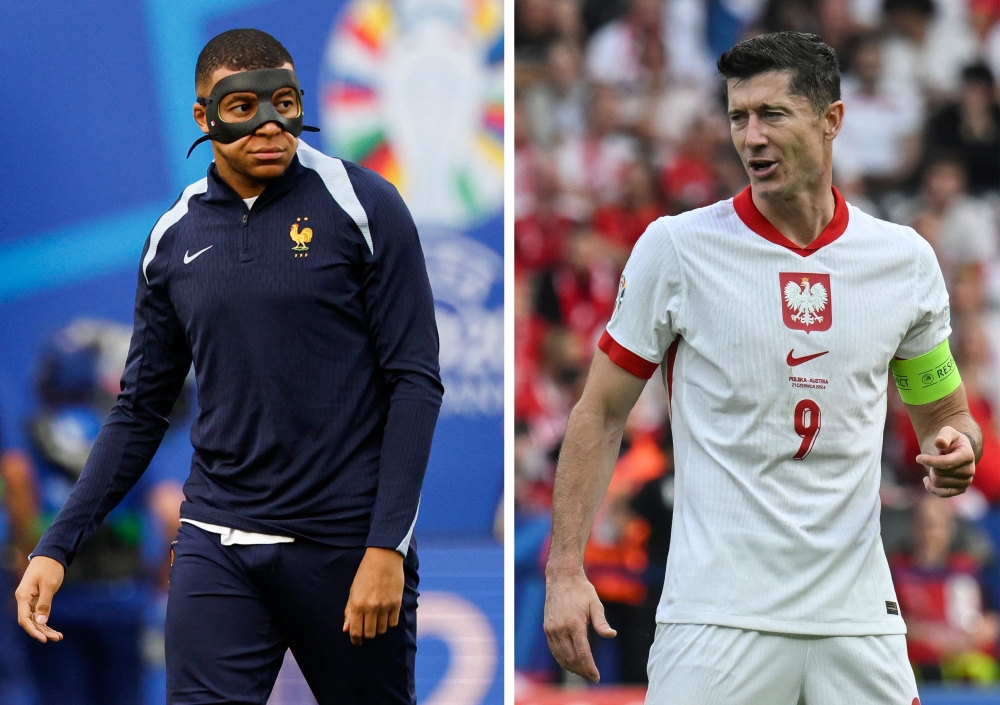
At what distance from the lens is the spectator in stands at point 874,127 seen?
770 cm

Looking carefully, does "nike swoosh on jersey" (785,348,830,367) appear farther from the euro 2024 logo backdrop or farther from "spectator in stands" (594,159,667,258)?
"spectator in stands" (594,159,667,258)

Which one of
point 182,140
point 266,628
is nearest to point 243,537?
point 266,628

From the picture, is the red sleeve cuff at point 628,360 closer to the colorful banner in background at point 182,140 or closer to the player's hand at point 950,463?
the player's hand at point 950,463

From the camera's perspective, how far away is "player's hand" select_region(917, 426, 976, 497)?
257 centimetres

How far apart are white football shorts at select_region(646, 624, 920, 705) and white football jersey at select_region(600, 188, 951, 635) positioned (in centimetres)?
3

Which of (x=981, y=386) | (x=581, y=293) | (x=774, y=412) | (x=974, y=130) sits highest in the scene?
(x=974, y=130)

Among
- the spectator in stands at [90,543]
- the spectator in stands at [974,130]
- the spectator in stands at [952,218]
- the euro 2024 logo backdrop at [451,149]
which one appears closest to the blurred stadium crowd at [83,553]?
the spectator in stands at [90,543]

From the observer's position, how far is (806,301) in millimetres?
2684

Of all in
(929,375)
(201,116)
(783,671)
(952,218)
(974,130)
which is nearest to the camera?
(783,671)

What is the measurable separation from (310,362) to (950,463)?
4.38 ft

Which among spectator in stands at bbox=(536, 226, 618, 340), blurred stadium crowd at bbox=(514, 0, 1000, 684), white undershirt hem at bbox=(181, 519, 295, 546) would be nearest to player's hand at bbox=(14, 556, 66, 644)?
white undershirt hem at bbox=(181, 519, 295, 546)

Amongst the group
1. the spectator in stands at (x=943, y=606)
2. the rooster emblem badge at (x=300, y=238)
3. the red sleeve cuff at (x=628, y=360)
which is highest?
the rooster emblem badge at (x=300, y=238)

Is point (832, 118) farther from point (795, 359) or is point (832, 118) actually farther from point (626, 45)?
point (626, 45)

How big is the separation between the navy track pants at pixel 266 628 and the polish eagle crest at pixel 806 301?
105 cm
